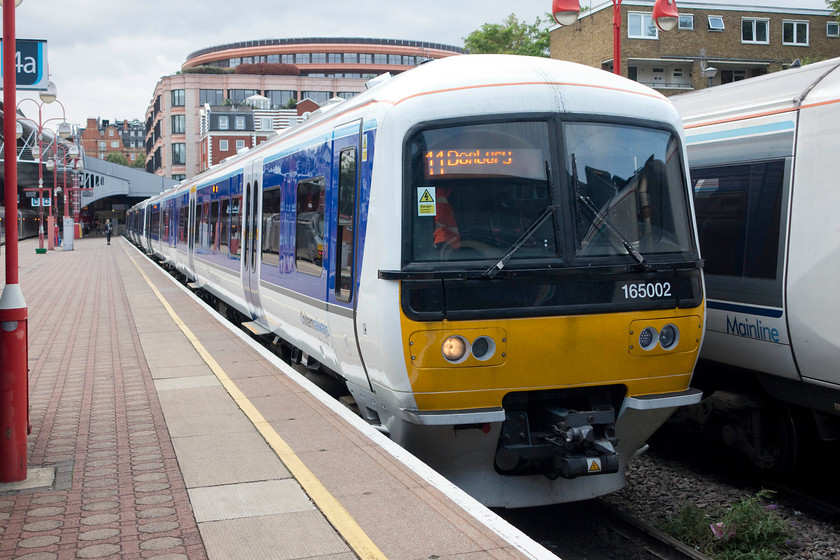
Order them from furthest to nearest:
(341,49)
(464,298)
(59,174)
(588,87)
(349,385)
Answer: (341,49) → (59,174) → (349,385) → (588,87) → (464,298)

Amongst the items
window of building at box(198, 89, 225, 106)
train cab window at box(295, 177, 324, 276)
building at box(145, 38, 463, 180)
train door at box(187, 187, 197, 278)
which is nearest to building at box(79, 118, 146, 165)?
building at box(145, 38, 463, 180)

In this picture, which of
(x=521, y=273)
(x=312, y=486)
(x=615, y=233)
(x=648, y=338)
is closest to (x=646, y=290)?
(x=648, y=338)

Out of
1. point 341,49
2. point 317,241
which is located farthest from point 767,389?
point 341,49

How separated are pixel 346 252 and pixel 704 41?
5141 cm

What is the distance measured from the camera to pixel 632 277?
5973 mm

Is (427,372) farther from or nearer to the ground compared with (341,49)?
nearer to the ground

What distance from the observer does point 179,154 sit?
97.9 m

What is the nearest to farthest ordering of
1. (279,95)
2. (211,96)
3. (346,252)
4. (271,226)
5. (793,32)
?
1. (346,252)
2. (271,226)
3. (793,32)
4. (211,96)
5. (279,95)

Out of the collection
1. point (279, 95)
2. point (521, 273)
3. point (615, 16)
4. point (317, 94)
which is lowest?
point (521, 273)

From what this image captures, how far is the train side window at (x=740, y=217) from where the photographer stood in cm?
702

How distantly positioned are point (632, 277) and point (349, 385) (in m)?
2.42

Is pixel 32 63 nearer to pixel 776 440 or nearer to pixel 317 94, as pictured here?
pixel 776 440

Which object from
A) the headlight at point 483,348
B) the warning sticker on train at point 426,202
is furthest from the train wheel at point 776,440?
the warning sticker on train at point 426,202

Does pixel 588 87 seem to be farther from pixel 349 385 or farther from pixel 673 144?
pixel 349 385
